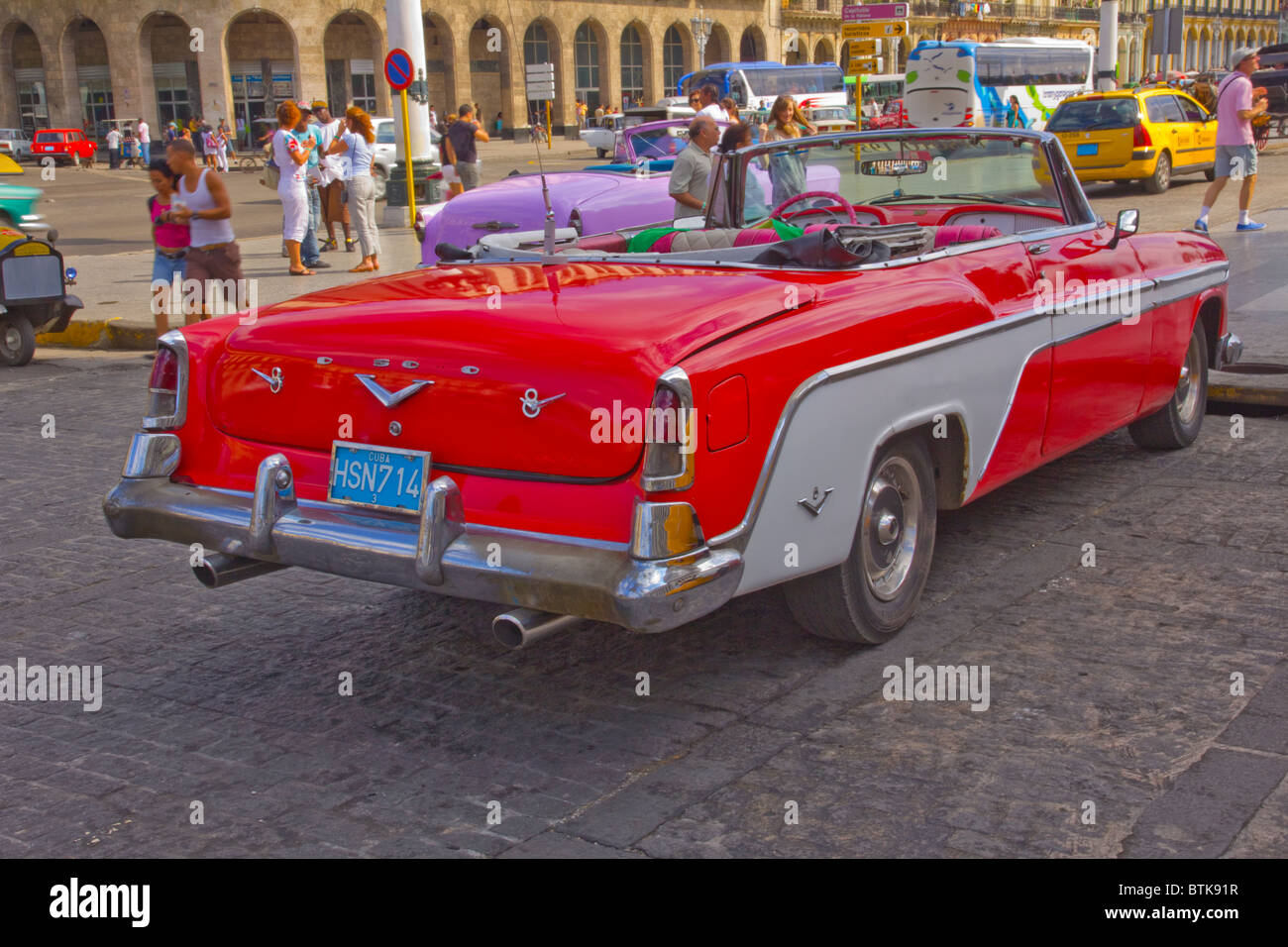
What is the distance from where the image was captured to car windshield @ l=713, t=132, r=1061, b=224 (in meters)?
5.64

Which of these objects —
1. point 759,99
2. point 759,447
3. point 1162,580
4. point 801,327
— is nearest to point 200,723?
point 759,447

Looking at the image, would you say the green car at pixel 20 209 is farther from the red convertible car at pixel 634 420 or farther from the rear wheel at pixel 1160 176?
the rear wheel at pixel 1160 176

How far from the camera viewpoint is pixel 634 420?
3.47 meters

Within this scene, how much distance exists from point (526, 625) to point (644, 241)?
2.42m

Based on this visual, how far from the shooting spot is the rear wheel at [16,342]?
→ 10.9 meters

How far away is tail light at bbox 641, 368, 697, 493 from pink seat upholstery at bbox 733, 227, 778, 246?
1.80 m

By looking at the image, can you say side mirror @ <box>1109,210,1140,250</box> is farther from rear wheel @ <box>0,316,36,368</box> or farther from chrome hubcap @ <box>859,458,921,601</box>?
rear wheel @ <box>0,316,36,368</box>

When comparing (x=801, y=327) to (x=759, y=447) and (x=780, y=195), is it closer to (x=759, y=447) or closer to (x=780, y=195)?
(x=759, y=447)

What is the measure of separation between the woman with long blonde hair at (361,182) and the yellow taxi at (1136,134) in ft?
38.9

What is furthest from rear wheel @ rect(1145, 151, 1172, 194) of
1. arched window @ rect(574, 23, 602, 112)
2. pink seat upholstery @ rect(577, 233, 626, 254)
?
arched window @ rect(574, 23, 602, 112)

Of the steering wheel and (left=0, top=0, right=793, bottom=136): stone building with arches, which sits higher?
(left=0, top=0, right=793, bottom=136): stone building with arches

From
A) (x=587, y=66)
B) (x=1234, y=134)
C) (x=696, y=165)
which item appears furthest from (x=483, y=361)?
(x=587, y=66)

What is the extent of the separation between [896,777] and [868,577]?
90 cm

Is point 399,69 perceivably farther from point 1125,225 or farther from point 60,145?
point 60,145
